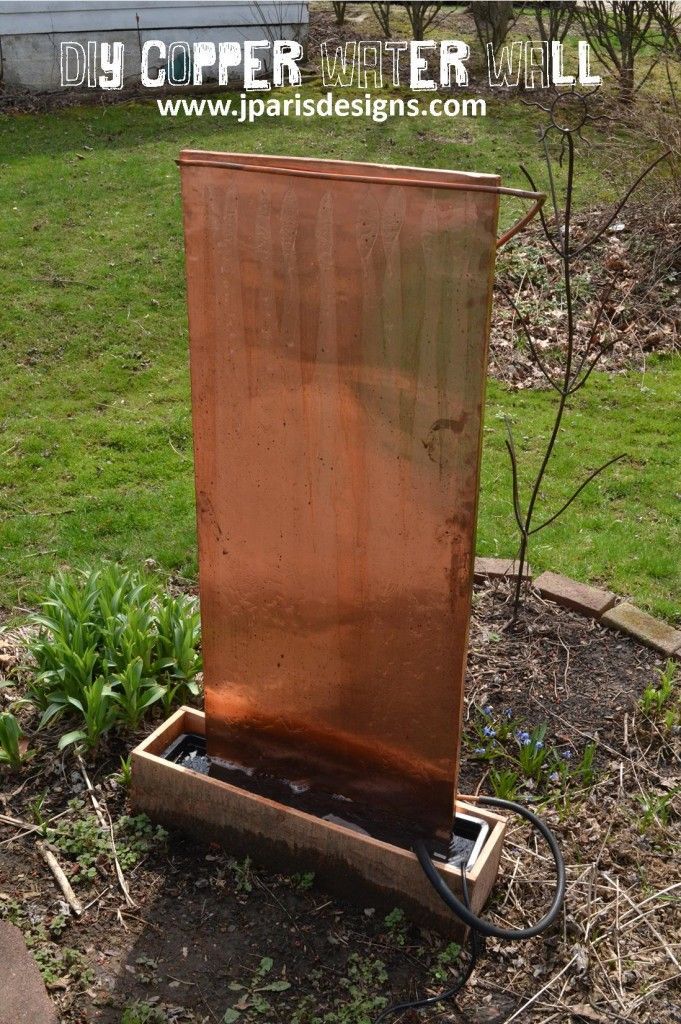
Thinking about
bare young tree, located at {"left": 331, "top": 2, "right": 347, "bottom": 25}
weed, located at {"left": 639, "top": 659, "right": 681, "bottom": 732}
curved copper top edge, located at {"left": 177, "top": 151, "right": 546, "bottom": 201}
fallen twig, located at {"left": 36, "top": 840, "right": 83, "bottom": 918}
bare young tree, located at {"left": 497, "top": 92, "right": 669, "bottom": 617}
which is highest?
bare young tree, located at {"left": 331, "top": 2, "right": 347, "bottom": 25}

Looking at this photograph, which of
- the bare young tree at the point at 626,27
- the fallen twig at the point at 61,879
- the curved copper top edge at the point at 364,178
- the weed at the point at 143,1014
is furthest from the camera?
the bare young tree at the point at 626,27

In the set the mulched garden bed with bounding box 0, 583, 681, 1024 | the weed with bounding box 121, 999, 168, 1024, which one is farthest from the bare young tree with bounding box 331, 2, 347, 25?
the weed with bounding box 121, 999, 168, 1024

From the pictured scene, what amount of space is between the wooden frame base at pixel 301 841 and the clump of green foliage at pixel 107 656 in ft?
0.86

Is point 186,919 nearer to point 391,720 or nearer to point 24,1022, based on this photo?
point 24,1022

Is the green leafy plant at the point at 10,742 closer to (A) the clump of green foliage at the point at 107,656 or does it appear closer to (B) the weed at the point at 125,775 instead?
(A) the clump of green foliage at the point at 107,656

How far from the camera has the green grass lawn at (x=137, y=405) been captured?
4770mm

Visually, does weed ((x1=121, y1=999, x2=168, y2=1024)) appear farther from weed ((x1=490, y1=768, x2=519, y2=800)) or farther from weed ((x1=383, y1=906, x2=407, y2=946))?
weed ((x1=490, y1=768, x2=519, y2=800))

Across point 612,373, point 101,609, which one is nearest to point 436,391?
point 101,609

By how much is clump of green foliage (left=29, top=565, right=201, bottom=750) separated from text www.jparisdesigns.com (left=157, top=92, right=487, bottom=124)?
8.69 metres

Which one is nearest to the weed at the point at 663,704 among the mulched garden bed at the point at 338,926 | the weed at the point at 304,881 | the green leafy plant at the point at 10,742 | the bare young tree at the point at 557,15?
the mulched garden bed at the point at 338,926

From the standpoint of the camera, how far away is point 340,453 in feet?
8.39

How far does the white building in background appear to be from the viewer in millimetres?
11461

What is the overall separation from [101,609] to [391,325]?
5.73 feet

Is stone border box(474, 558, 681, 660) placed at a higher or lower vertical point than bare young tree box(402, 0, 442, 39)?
lower
